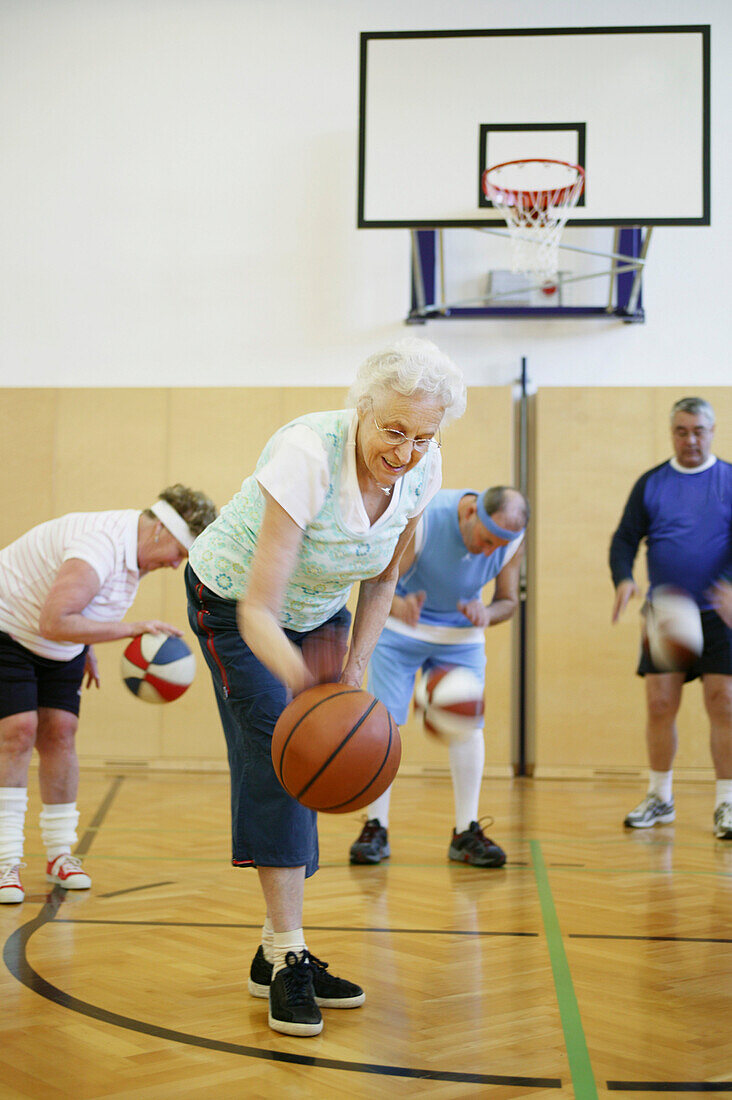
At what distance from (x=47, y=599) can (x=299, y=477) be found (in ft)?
5.34

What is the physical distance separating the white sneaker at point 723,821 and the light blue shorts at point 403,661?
137cm

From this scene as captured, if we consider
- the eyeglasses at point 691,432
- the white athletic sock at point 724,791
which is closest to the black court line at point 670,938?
the white athletic sock at point 724,791

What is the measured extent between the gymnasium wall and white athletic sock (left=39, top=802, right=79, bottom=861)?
349 cm

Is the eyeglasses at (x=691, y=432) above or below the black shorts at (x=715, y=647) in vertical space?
above

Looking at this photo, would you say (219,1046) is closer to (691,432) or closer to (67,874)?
(67,874)

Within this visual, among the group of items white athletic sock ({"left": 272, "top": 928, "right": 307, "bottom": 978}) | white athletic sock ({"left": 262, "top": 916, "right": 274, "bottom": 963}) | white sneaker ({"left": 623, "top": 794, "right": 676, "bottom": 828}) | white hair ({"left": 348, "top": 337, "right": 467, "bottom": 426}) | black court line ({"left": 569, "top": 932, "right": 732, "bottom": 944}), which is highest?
white hair ({"left": 348, "top": 337, "right": 467, "bottom": 426})

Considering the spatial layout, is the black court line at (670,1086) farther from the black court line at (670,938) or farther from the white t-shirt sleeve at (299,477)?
the white t-shirt sleeve at (299,477)

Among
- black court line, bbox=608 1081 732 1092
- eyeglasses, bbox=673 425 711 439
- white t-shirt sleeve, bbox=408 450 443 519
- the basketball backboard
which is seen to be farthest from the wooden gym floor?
the basketball backboard

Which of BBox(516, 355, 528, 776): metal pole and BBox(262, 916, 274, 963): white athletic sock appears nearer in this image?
BBox(262, 916, 274, 963): white athletic sock

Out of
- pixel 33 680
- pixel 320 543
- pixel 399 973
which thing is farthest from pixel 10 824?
pixel 320 543

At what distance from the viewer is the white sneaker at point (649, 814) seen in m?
4.99

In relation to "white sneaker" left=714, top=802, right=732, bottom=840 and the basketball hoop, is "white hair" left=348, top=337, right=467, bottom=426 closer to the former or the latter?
"white sneaker" left=714, top=802, right=732, bottom=840

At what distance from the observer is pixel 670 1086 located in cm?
197

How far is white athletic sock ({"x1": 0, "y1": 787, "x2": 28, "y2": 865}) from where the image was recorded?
359 cm
